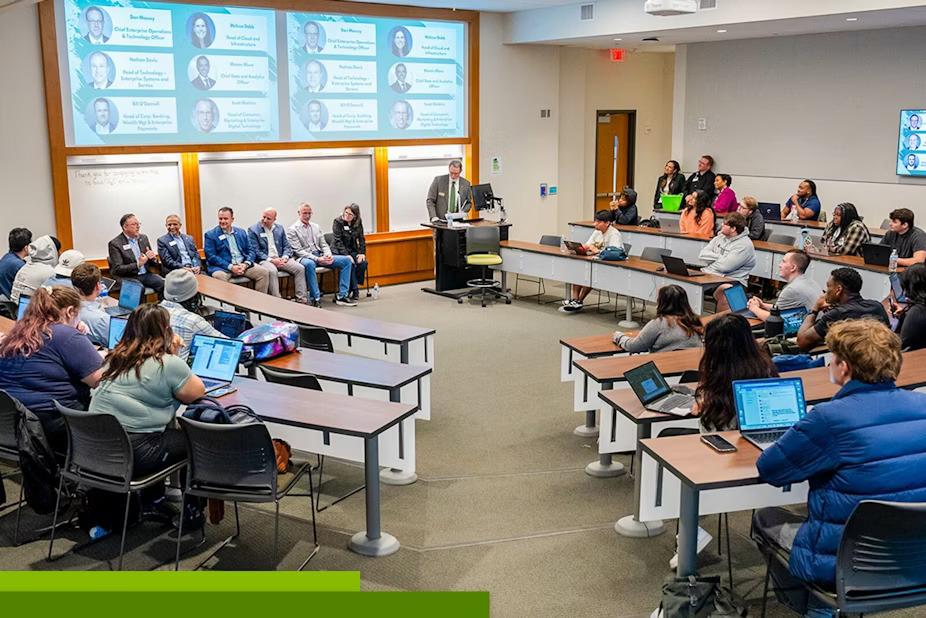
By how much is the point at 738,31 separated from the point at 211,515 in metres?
9.23

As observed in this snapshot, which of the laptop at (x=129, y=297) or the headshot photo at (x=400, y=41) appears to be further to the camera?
the headshot photo at (x=400, y=41)

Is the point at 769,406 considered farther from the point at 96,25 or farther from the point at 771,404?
the point at 96,25

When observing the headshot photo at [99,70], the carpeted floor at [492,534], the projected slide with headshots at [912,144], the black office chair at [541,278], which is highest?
the headshot photo at [99,70]

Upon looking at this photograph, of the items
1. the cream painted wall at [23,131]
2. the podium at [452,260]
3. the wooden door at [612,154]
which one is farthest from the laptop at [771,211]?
the cream painted wall at [23,131]

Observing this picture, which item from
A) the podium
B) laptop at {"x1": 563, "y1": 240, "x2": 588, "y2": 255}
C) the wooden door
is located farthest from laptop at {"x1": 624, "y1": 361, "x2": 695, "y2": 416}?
the wooden door

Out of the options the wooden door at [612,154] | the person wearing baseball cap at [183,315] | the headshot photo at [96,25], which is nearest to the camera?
the person wearing baseball cap at [183,315]

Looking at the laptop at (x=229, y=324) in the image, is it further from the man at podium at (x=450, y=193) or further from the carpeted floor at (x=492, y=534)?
the man at podium at (x=450, y=193)

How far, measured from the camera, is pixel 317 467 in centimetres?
567

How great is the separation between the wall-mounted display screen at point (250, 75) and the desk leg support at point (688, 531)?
805cm

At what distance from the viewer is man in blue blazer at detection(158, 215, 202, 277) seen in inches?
377

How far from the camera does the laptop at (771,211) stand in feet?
38.5

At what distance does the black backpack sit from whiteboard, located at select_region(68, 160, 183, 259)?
18.6 feet

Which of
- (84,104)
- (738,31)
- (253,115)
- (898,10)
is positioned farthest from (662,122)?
(84,104)

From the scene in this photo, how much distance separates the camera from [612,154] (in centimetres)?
1580
